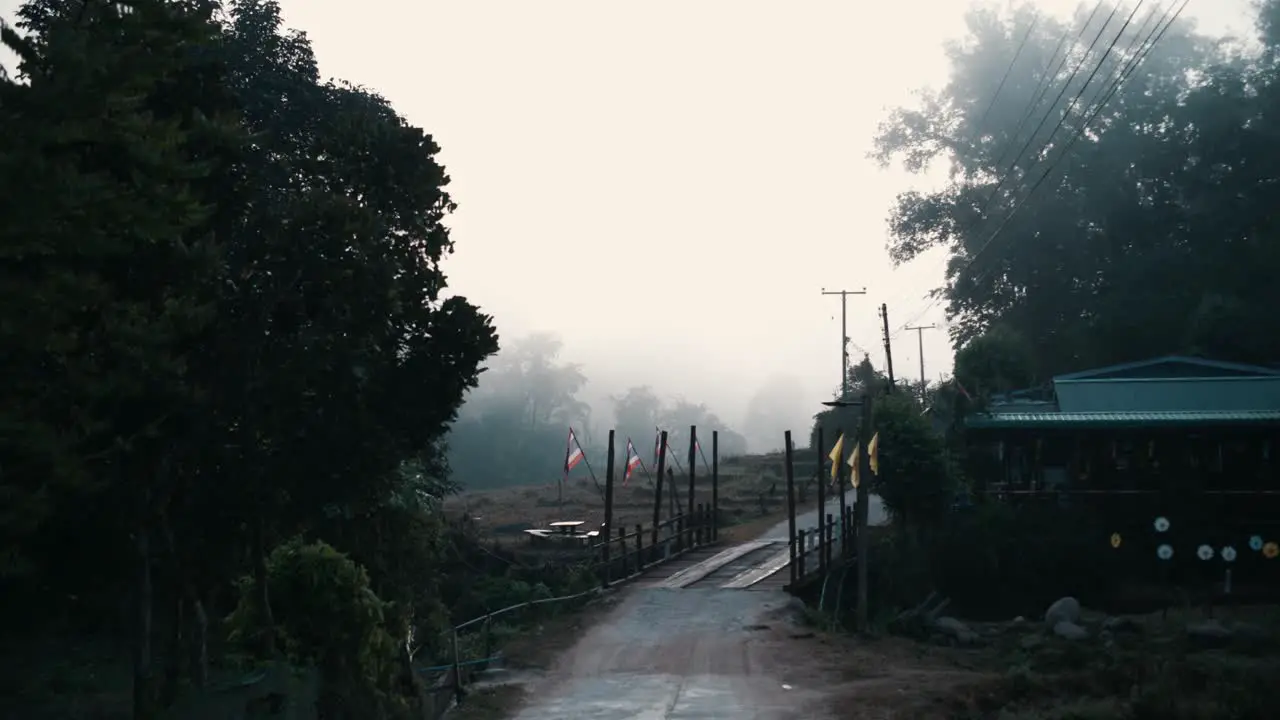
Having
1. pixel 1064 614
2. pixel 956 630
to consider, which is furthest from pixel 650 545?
pixel 1064 614

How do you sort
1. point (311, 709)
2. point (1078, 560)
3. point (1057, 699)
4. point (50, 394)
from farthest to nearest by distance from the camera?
point (1078, 560) → point (1057, 699) → point (311, 709) → point (50, 394)

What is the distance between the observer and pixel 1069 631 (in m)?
23.6

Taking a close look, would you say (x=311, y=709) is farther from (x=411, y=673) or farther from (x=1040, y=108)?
(x=1040, y=108)

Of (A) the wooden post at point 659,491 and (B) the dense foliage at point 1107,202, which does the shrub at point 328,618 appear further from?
(B) the dense foliage at point 1107,202

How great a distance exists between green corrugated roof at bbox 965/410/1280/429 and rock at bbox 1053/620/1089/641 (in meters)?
8.08

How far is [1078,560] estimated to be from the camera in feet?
98.6

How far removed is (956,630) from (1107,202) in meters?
30.2

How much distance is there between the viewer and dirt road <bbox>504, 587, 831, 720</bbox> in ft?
53.0

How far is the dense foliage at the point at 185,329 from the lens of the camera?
7.14m

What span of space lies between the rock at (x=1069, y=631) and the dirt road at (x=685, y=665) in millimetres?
5278

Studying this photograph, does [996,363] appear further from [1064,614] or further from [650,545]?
[1064,614]

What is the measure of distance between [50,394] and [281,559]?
4.33m

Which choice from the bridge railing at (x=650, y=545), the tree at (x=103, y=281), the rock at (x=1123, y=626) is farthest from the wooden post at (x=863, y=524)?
the tree at (x=103, y=281)

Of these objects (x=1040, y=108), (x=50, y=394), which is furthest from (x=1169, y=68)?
(x=50, y=394)
